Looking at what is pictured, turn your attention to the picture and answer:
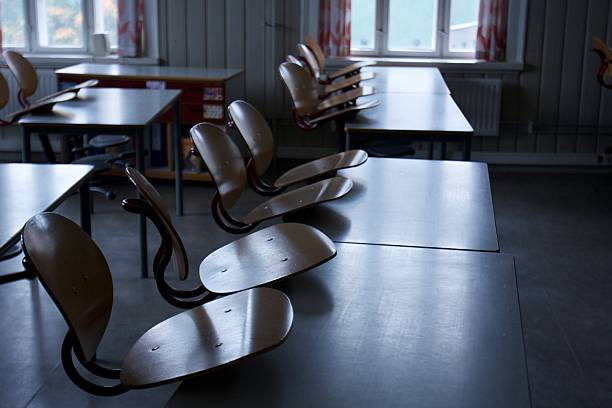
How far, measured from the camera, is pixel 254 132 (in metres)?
3.41

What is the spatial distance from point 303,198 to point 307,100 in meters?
2.24

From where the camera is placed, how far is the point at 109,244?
4.93m

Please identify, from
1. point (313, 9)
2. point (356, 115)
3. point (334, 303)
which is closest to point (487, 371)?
point (334, 303)

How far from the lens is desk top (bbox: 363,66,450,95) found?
534 centimetres

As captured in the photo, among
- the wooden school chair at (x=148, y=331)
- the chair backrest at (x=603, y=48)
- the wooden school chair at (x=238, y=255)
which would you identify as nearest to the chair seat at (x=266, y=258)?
the wooden school chair at (x=238, y=255)

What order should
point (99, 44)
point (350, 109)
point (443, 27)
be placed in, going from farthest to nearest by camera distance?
point (443, 27)
point (99, 44)
point (350, 109)

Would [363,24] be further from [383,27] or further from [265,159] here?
[265,159]

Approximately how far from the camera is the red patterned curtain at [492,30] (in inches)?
267

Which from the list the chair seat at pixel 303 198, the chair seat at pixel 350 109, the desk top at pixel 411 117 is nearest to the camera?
the chair seat at pixel 303 198

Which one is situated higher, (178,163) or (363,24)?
(363,24)

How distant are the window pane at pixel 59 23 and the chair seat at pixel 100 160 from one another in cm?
169

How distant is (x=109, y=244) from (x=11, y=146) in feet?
8.82

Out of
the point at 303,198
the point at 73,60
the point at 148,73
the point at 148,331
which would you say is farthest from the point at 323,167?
the point at 73,60

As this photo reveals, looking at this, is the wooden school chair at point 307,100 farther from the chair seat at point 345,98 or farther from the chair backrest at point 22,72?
the chair backrest at point 22,72
